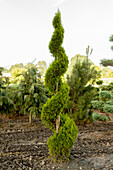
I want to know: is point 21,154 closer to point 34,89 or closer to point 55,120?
point 55,120

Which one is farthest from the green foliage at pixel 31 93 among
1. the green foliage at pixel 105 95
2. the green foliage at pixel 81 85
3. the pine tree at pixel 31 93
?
the green foliage at pixel 105 95

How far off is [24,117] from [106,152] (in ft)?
21.5

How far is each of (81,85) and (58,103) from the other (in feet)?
13.4

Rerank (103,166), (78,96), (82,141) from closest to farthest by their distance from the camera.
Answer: (103,166)
(82,141)
(78,96)

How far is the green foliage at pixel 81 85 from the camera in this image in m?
7.45

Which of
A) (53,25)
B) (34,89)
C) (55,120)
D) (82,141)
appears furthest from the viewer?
(34,89)

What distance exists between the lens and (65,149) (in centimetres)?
369

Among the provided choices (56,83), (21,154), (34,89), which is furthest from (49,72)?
(34,89)

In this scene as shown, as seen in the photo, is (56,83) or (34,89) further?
(34,89)

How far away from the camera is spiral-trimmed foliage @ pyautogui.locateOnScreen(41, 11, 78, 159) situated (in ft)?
12.0

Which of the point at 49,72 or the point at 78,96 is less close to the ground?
the point at 49,72

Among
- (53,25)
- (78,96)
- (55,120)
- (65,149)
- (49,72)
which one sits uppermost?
(53,25)

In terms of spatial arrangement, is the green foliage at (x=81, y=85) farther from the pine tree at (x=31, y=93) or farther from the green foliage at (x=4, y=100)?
the green foliage at (x=4, y=100)

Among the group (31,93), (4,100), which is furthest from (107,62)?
(4,100)
